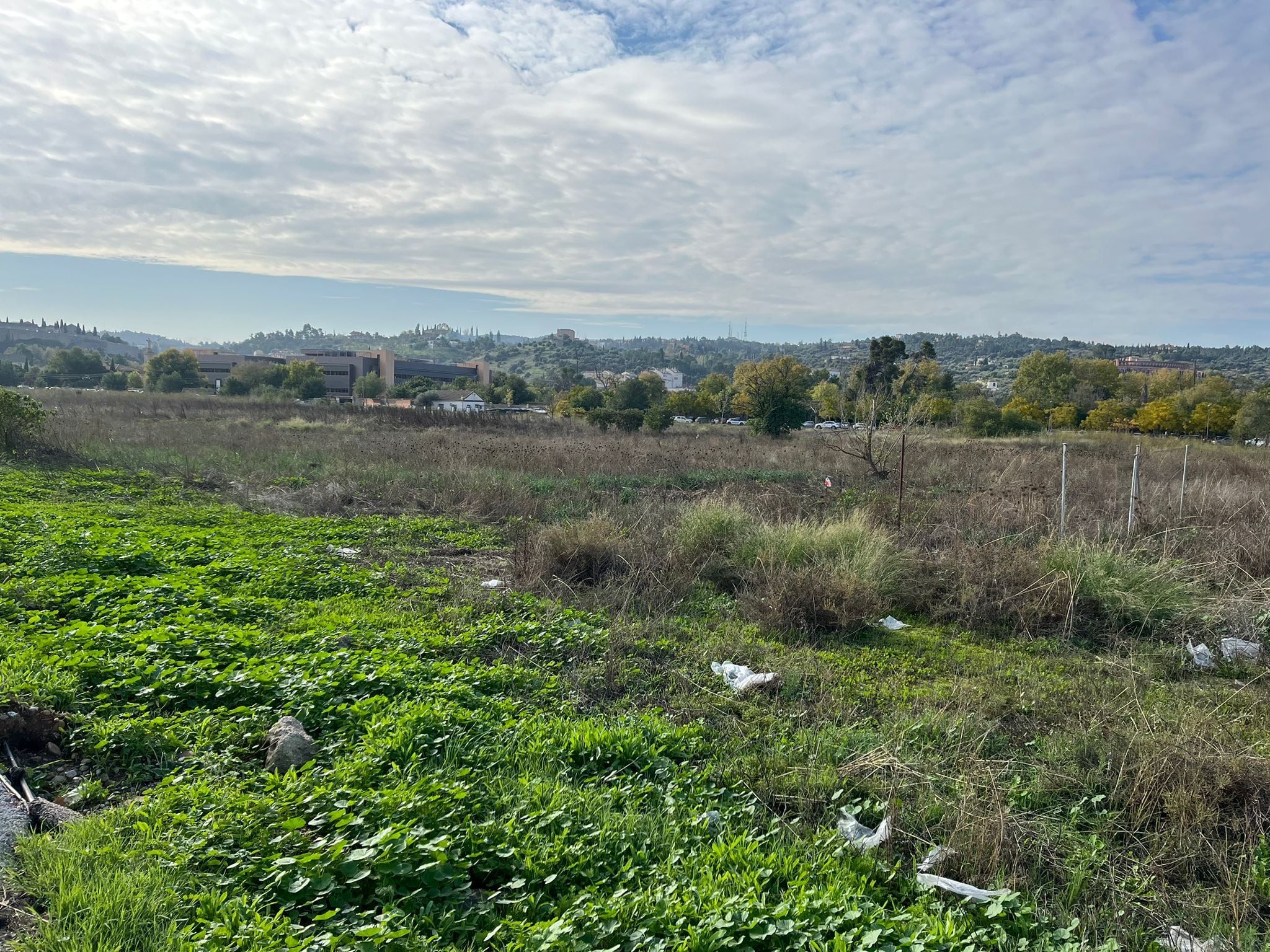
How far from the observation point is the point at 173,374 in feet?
222

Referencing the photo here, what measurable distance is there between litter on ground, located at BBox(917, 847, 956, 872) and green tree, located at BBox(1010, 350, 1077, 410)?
5188 centimetres

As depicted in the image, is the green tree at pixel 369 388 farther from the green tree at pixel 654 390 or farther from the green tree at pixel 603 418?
the green tree at pixel 603 418

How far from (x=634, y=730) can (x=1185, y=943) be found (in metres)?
2.52

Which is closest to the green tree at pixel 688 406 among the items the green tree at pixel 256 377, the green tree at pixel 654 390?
the green tree at pixel 654 390

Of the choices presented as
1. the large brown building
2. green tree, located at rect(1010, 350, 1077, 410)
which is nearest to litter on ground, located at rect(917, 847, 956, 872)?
green tree, located at rect(1010, 350, 1077, 410)

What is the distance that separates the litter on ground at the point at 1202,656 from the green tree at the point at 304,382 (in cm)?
6357

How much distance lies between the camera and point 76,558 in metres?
6.62

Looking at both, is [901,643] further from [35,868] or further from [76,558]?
[76,558]

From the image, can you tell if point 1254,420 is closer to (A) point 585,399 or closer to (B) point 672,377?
(A) point 585,399

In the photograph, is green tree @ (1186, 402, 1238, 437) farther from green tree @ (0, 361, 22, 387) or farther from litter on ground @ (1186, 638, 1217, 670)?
green tree @ (0, 361, 22, 387)

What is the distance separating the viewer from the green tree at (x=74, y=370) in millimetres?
71875

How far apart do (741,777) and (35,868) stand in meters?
2.98

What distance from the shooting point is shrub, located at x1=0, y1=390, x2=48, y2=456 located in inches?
559

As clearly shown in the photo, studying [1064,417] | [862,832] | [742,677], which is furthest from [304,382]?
[862,832]
